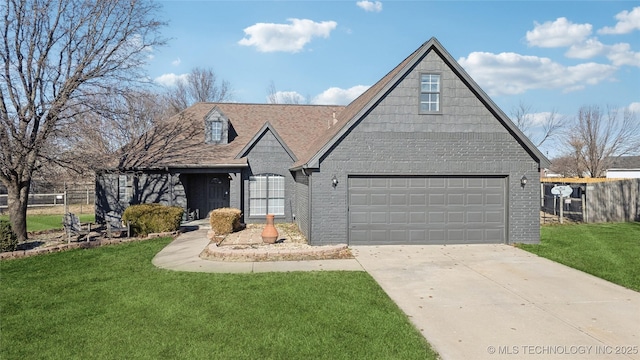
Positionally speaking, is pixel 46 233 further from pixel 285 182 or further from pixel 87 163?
pixel 285 182

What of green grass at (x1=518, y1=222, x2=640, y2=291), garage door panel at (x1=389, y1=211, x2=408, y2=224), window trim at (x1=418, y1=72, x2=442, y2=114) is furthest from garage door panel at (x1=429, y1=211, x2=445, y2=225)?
window trim at (x1=418, y1=72, x2=442, y2=114)

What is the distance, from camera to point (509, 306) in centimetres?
699

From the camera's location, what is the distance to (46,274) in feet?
30.0

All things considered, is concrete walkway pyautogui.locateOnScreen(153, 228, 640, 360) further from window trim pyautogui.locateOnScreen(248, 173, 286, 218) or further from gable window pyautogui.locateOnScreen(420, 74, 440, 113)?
window trim pyautogui.locateOnScreen(248, 173, 286, 218)

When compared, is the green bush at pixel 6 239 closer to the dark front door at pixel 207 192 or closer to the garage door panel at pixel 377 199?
the dark front door at pixel 207 192

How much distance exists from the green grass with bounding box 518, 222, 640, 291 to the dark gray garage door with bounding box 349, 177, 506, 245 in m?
1.68

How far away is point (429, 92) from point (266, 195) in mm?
9420

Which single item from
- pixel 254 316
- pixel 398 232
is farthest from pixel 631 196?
pixel 254 316

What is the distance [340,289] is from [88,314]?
4.65m

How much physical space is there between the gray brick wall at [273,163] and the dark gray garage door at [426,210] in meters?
6.28

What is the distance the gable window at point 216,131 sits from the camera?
19.7 m

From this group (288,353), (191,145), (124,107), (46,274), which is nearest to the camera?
(288,353)

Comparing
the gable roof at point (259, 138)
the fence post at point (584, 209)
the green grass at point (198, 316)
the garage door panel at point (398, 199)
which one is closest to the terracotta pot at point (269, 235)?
the green grass at point (198, 316)

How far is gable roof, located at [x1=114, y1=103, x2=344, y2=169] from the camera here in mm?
18312
